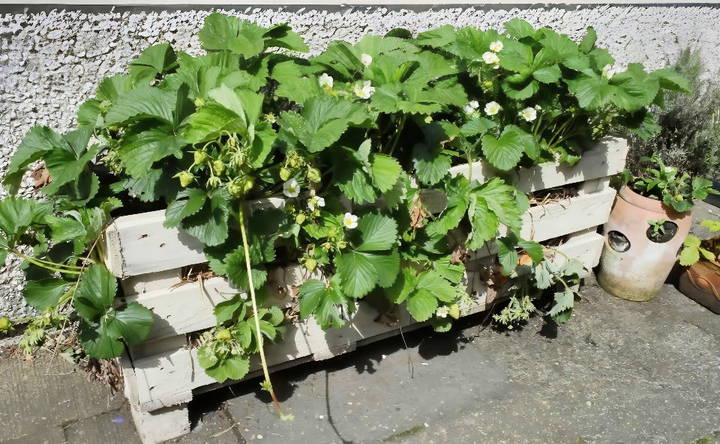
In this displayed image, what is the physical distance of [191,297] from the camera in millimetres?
2029

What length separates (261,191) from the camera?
204cm

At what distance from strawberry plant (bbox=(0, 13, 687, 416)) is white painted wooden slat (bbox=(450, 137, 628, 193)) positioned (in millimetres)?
51

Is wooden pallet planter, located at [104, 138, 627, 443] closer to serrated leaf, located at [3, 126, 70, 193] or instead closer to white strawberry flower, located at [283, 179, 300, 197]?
white strawberry flower, located at [283, 179, 300, 197]

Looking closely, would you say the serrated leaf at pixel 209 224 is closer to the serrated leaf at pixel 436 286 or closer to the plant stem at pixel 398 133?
the plant stem at pixel 398 133

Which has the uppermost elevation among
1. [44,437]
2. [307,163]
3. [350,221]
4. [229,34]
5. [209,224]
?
[229,34]

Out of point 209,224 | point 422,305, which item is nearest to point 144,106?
point 209,224

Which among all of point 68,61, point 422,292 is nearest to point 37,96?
point 68,61

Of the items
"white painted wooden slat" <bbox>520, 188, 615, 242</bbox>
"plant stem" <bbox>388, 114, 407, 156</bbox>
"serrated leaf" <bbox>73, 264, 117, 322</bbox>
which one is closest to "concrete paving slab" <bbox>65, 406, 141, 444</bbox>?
"serrated leaf" <bbox>73, 264, 117, 322</bbox>

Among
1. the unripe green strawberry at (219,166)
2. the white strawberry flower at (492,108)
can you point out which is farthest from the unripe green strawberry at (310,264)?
the white strawberry flower at (492,108)

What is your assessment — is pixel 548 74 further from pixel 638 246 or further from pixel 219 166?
pixel 219 166

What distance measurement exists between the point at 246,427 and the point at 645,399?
1570mm

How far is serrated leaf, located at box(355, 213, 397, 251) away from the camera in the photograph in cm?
209

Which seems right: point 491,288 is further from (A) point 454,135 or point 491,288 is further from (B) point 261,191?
(B) point 261,191

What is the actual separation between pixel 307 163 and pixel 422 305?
698mm
